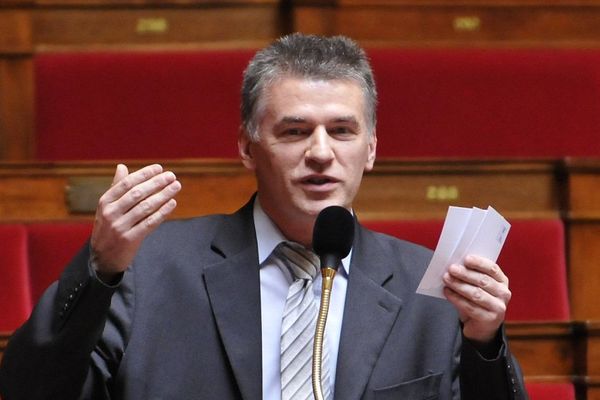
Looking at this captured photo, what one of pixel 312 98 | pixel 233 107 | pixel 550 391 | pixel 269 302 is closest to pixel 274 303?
pixel 269 302

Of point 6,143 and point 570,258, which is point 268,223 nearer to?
point 570,258

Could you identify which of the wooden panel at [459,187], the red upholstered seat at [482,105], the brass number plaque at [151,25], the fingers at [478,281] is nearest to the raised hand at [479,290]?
the fingers at [478,281]

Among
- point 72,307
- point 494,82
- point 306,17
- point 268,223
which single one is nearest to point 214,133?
point 306,17

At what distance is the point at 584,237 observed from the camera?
973mm

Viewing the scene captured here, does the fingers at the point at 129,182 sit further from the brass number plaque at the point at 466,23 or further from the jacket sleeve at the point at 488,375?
the brass number plaque at the point at 466,23

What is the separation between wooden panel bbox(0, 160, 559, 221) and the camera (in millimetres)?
977

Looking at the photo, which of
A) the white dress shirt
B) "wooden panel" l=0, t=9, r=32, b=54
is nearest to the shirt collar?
the white dress shirt

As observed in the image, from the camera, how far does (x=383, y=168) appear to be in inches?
39.4

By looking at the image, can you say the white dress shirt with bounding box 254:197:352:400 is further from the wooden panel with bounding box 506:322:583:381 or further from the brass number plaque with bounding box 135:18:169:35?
the brass number plaque with bounding box 135:18:169:35

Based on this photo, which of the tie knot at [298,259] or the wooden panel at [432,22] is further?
the wooden panel at [432,22]

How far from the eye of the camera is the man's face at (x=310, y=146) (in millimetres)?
671

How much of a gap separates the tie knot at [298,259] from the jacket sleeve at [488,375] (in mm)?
99

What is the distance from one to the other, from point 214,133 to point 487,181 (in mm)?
252

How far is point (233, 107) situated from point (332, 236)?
0.56 meters
